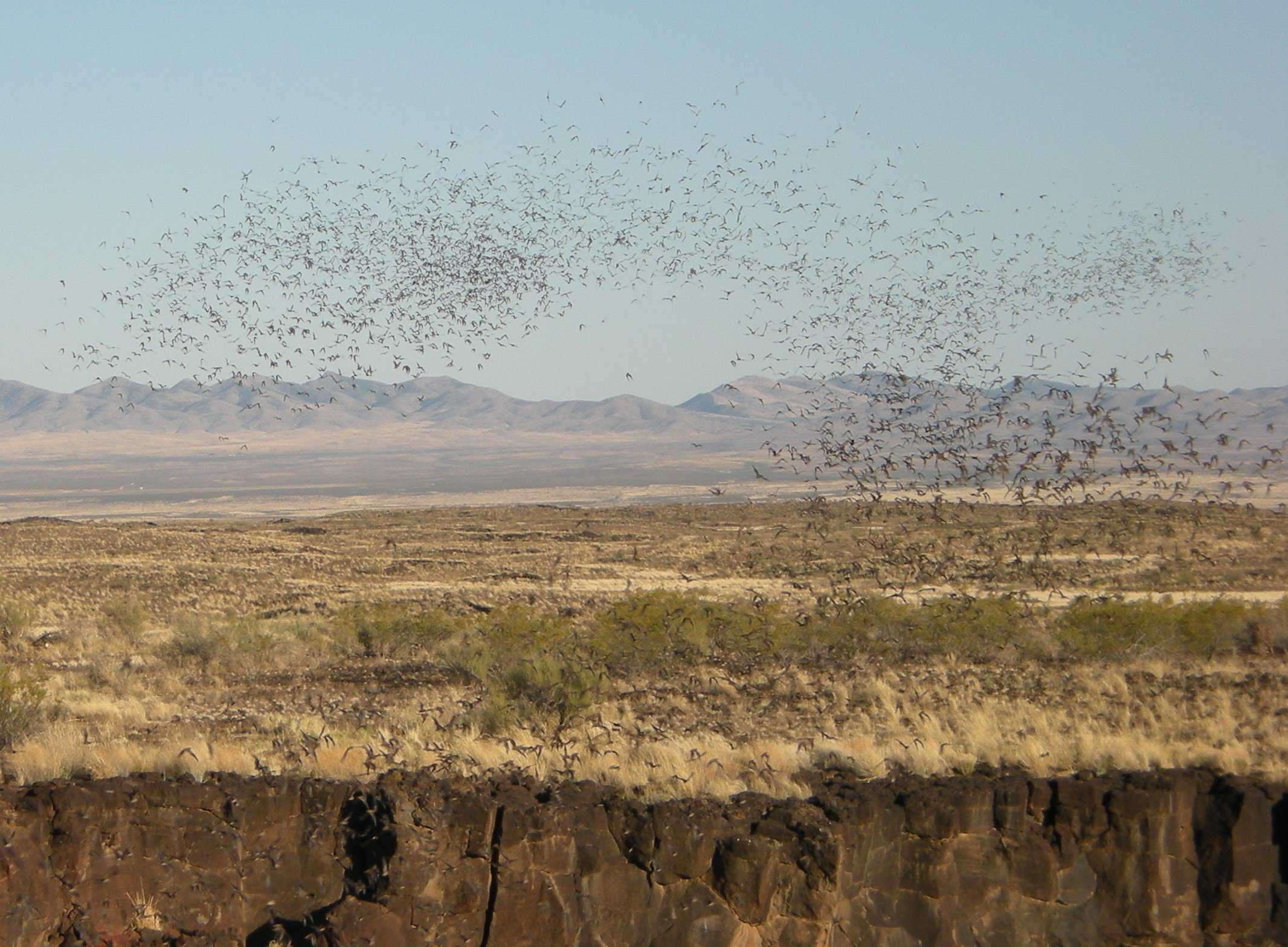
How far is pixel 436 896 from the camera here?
9.77 metres

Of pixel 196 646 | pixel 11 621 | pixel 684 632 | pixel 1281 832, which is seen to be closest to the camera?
pixel 1281 832

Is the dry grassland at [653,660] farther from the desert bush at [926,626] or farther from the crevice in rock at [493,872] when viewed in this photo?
the crevice in rock at [493,872]

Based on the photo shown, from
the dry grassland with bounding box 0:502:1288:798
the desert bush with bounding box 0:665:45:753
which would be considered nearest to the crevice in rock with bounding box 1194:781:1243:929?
the dry grassland with bounding box 0:502:1288:798

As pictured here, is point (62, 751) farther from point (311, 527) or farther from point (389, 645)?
point (311, 527)

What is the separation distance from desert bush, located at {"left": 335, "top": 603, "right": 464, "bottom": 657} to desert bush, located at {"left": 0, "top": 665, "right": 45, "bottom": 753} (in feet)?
29.8

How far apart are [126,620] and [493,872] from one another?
2119 centimetres

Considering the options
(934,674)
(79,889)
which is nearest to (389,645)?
(934,674)

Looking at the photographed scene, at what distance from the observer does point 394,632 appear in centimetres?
2594

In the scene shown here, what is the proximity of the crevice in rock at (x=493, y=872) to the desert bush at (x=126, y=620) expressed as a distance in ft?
64.2

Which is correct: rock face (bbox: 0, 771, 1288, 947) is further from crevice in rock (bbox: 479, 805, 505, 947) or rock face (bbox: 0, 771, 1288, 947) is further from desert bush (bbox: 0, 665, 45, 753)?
desert bush (bbox: 0, 665, 45, 753)

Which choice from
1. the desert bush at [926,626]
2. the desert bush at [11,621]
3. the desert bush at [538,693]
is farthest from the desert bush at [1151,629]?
the desert bush at [11,621]

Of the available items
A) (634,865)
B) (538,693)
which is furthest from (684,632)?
(634,865)

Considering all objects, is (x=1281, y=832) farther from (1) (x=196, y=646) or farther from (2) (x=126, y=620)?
(2) (x=126, y=620)

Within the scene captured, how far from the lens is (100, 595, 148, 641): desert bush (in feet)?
92.1
